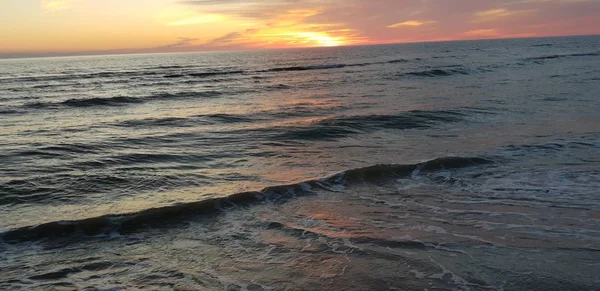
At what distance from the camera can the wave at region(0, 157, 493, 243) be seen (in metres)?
7.89

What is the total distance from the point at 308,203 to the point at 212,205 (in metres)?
1.95

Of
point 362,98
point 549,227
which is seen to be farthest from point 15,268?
point 362,98

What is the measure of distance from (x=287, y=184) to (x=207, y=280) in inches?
179

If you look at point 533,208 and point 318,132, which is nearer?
point 533,208

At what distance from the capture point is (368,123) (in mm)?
19062

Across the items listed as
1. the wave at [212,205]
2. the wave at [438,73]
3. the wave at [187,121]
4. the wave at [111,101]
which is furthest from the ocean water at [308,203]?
the wave at [438,73]

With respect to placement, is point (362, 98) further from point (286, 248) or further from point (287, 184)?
point (286, 248)

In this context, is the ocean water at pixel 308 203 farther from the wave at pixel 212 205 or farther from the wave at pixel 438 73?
the wave at pixel 438 73

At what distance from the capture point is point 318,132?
17500 millimetres

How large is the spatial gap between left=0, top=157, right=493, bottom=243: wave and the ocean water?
43mm

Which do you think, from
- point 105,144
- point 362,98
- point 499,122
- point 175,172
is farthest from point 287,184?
point 362,98

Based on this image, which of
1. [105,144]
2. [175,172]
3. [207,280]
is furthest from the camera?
[105,144]

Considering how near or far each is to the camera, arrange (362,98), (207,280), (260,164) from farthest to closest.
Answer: (362,98) < (260,164) < (207,280)

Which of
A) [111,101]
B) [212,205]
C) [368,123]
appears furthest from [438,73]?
[212,205]
